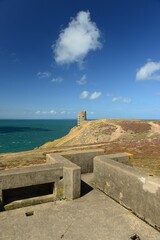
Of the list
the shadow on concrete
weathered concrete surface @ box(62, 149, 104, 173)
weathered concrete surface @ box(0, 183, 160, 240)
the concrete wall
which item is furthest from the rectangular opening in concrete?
weathered concrete surface @ box(62, 149, 104, 173)

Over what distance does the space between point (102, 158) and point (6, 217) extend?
15.0ft

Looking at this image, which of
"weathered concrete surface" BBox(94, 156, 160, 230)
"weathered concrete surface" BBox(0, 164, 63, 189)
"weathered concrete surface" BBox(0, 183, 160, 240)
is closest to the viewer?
"weathered concrete surface" BBox(0, 183, 160, 240)

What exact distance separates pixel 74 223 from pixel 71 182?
1692mm

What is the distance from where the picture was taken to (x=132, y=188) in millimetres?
7383

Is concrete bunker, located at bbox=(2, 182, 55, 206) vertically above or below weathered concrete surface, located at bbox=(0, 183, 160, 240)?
above

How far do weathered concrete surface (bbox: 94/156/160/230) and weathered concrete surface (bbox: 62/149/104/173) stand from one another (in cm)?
202

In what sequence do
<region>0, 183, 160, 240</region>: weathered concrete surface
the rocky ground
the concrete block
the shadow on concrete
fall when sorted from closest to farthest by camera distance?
<region>0, 183, 160, 240</region>: weathered concrete surface < the concrete block < the shadow on concrete < the rocky ground

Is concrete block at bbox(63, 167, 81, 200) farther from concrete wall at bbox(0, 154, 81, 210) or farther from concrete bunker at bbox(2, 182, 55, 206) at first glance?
concrete bunker at bbox(2, 182, 55, 206)

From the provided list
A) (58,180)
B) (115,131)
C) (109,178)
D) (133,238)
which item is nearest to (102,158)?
(109,178)

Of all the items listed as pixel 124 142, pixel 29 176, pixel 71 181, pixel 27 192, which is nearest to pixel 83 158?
pixel 71 181

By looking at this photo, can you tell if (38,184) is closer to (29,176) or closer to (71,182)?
(29,176)

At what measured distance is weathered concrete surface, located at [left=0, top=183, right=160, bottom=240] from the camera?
5945mm

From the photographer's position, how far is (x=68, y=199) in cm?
820

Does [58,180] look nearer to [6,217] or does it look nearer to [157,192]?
[6,217]
